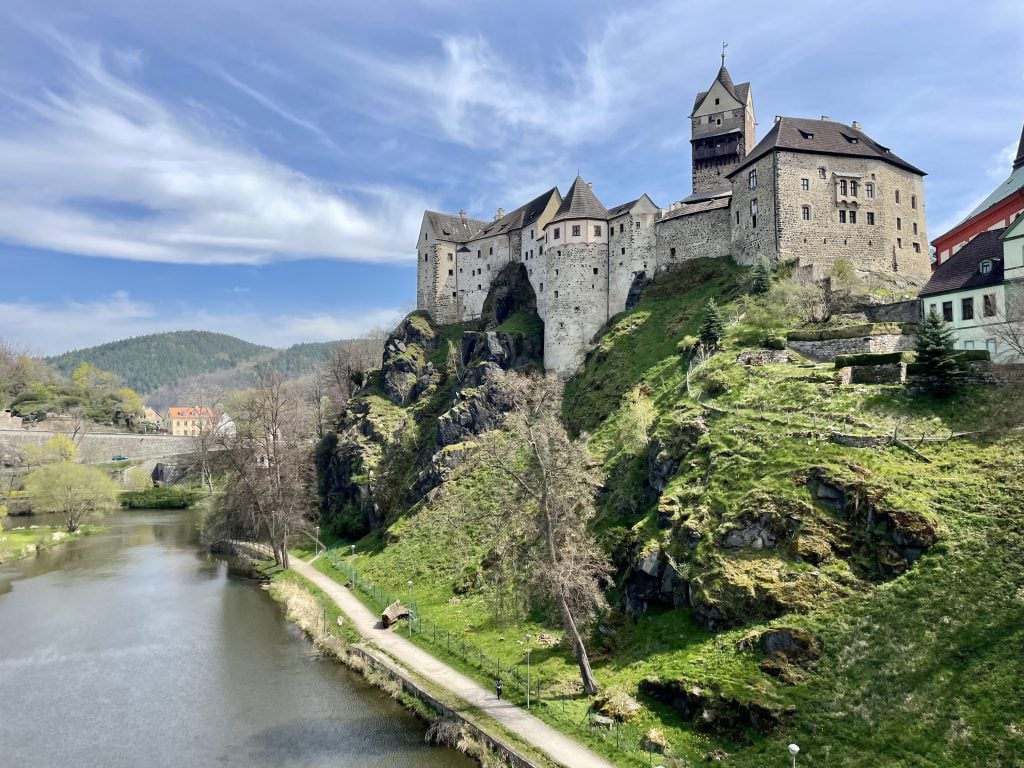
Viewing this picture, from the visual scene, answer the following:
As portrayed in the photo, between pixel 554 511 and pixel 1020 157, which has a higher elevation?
pixel 1020 157

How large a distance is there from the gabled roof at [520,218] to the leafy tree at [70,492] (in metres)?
50.8

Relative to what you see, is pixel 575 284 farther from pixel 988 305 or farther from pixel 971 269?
pixel 988 305

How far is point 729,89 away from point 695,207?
18022 mm

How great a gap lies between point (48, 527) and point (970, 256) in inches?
3495

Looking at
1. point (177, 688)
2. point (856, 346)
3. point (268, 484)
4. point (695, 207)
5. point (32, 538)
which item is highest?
point (695, 207)

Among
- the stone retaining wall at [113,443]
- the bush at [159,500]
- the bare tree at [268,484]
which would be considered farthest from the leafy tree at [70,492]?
the stone retaining wall at [113,443]

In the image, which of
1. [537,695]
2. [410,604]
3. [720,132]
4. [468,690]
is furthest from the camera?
[720,132]

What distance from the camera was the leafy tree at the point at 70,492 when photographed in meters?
78.0

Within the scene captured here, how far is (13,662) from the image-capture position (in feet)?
120

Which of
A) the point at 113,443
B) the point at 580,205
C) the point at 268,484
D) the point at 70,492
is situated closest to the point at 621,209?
the point at 580,205

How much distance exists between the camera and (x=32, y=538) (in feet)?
233

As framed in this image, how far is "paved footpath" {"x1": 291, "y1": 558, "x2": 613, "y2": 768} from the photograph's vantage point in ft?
75.4

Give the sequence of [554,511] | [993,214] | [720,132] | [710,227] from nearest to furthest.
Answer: [554,511], [993,214], [710,227], [720,132]

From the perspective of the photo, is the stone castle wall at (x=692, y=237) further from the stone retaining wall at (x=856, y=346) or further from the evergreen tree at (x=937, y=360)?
the evergreen tree at (x=937, y=360)
